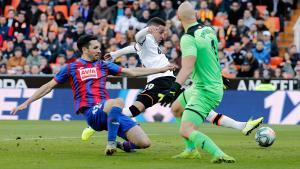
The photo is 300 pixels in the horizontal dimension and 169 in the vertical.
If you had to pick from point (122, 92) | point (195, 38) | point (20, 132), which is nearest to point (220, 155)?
point (195, 38)

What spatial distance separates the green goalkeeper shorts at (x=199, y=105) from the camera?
1223 cm

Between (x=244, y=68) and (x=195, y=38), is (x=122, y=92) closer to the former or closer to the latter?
(x=244, y=68)

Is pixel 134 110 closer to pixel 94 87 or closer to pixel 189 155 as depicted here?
pixel 94 87

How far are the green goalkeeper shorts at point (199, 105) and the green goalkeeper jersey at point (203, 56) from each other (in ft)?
0.23

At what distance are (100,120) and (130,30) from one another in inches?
679

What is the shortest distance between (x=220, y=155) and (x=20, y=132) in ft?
28.4

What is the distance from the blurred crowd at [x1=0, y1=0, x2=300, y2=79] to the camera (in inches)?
1159

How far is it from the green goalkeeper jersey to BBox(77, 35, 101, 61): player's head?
2.02 metres

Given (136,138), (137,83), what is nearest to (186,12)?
(136,138)

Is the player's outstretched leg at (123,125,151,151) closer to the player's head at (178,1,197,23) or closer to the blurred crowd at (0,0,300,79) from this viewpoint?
the player's head at (178,1,197,23)

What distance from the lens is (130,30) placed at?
3072 centimetres

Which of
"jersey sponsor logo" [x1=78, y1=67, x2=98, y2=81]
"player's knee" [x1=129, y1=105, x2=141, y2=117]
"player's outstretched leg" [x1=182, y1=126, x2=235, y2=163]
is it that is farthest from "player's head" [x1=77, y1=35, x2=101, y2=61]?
"player's knee" [x1=129, y1=105, x2=141, y2=117]

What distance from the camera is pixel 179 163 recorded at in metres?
12.1

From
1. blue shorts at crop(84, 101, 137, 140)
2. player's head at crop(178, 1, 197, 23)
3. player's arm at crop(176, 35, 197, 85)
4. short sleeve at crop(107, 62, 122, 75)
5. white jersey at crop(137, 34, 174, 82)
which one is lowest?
blue shorts at crop(84, 101, 137, 140)
